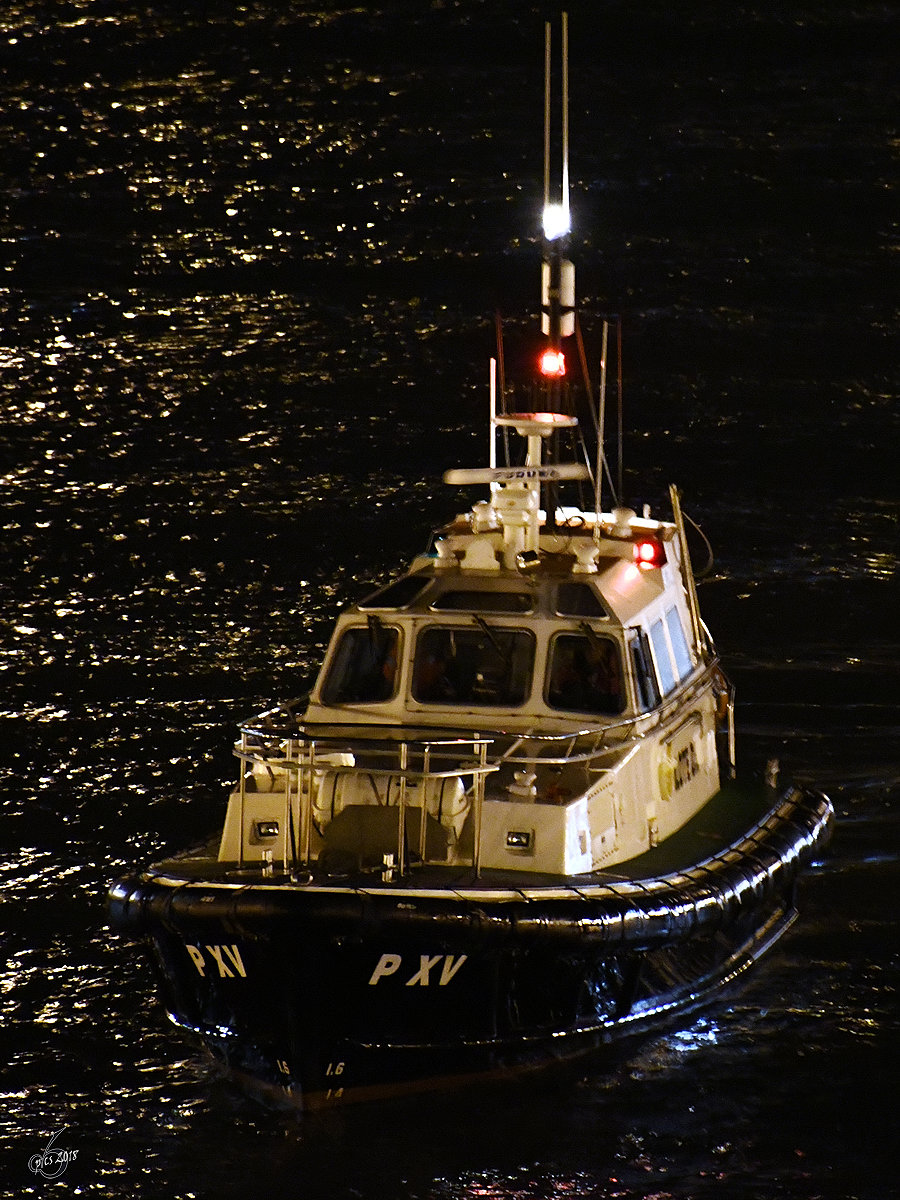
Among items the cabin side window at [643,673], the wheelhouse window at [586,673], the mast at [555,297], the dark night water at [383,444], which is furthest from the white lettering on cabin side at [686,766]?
the mast at [555,297]

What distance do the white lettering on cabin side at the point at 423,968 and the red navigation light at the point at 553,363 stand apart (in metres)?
5.22

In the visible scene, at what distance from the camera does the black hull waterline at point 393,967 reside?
11.1m

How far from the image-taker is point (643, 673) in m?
13.5

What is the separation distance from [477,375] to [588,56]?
888 centimetres

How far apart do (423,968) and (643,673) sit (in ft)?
10.2

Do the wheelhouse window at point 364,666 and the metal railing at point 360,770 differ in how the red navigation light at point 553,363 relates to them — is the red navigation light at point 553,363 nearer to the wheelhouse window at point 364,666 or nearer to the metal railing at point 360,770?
the wheelhouse window at point 364,666

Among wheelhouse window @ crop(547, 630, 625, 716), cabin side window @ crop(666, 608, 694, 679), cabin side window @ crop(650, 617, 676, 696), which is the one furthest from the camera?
cabin side window @ crop(666, 608, 694, 679)

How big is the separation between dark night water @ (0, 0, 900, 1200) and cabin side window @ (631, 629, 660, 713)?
6.92ft

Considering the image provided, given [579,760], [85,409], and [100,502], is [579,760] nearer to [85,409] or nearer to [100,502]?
[100,502]

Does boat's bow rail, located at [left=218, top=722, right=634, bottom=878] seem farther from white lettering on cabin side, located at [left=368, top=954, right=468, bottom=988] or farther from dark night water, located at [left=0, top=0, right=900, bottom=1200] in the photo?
dark night water, located at [left=0, top=0, right=900, bottom=1200]

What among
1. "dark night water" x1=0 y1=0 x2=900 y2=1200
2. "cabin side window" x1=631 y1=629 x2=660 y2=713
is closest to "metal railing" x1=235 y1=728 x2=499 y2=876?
"cabin side window" x1=631 y1=629 x2=660 y2=713

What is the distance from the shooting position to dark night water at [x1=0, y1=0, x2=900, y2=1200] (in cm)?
1187

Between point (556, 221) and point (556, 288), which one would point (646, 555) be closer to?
point (556, 288)

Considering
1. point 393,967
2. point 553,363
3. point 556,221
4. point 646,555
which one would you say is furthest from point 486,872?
point 556,221
